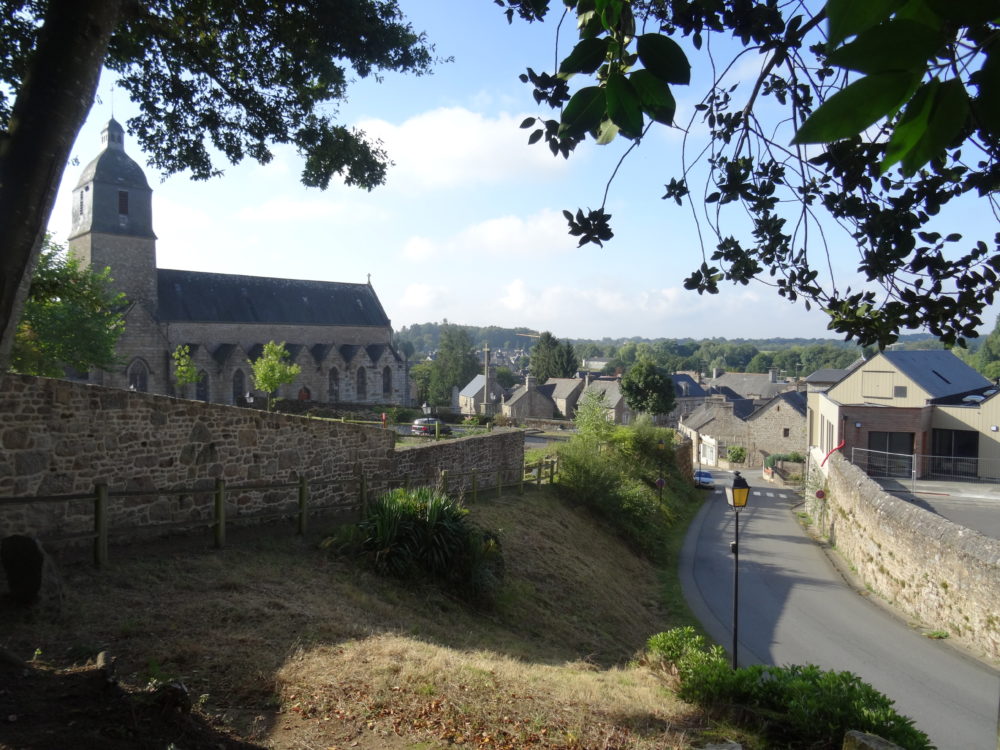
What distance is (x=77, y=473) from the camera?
827 centimetres

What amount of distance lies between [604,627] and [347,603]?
5181 millimetres

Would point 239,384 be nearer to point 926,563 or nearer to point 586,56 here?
point 926,563

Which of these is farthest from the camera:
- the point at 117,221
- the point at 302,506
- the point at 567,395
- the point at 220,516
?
the point at 567,395

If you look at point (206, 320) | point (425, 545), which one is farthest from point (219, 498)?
point (206, 320)

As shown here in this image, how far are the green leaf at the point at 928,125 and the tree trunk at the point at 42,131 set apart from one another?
354 centimetres

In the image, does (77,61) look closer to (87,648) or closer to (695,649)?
(87,648)

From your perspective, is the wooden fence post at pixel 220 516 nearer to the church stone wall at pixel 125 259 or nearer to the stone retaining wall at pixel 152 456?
the stone retaining wall at pixel 152 456

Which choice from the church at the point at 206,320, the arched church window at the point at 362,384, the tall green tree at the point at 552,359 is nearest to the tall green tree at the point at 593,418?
the church at the point at 206,320

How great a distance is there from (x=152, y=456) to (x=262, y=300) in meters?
38.8

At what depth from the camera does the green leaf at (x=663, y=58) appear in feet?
5.20

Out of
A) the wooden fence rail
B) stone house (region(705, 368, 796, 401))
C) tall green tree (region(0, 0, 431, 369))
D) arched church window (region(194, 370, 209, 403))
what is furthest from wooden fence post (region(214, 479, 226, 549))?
stone house (region(705, 368, 796, 401))

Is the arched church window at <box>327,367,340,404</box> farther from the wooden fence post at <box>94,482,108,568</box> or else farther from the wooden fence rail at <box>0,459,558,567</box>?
the wooden fence post at <box>94,482,108,568</box>

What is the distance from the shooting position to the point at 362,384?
157ft

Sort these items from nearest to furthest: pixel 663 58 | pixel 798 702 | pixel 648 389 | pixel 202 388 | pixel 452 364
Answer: pixel 663 58
pixel 798 702
pixel 202 388
pixel 648 389
pixel 452 364
